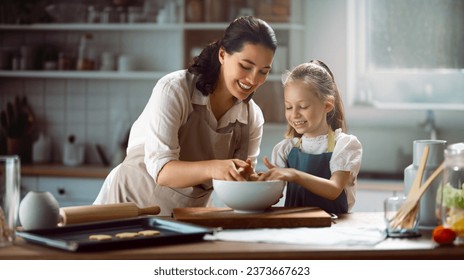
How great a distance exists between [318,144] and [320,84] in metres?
0.19

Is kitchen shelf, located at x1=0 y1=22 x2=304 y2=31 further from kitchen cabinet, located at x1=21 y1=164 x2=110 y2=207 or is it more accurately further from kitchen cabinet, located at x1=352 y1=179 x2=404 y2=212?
kitchen cabinet, located at x1=352 y1=179 x2=404 y2=212

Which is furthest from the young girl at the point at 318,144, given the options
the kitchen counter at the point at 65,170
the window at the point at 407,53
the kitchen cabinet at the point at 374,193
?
the kitchen counter at the point at 65,170

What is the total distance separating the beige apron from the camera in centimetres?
235

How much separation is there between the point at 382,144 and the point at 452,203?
95.2 inches

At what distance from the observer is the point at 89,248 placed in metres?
1.58

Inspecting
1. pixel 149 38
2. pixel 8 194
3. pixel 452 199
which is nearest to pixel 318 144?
pixel 452 199

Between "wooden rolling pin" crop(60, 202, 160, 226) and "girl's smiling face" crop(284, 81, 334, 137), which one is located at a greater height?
"girl's smiling face" crop(284, 81, 334, 137)

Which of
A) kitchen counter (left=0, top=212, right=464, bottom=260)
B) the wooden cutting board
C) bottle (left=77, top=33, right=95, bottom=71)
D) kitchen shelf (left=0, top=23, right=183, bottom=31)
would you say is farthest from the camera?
bottle (left=77, top=33, right=95, bottom=71)

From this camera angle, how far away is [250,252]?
1.58 metres

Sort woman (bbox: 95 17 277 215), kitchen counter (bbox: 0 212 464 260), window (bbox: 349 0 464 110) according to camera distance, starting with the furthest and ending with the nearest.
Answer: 1. window (bbox: 349 0 464 110)
2. woman (bbox: 95 17 277 215)
3. kitchen counter (bbox: 0 212 464 260)

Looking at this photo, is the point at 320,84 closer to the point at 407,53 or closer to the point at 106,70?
the point at 407,53

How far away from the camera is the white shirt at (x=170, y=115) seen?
217 cm

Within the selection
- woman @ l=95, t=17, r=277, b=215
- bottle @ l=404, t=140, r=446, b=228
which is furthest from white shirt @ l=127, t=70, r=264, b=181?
bottle @ l=404, t=140, r=446, b=228
